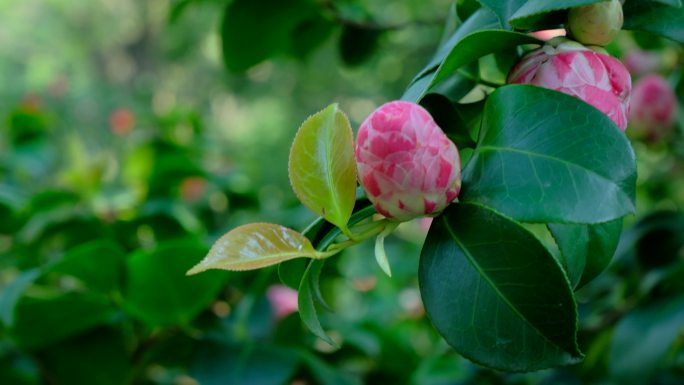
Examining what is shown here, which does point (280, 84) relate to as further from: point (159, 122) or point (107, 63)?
point (159, 122)

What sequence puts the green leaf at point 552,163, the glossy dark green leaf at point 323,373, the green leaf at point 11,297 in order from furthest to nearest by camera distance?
1. the glossy dark green leaf at point 323,373
2. the green leaf at point 11,297
3. the green leaf at point 552,163

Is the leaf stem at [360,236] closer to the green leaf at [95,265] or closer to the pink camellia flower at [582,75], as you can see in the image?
the pink camellia flower at [582,75]

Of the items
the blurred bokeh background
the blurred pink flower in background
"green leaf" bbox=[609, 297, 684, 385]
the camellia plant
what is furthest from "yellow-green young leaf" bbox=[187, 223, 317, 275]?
the blurred pink flower in background

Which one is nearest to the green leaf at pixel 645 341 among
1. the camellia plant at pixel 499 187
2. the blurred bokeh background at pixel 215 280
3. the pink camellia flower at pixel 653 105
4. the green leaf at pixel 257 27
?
the blurred bokeh background at pixel 215 280

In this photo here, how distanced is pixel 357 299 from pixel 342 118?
130 cm

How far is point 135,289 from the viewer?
0.81m

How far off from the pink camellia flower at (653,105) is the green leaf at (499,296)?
71 cm

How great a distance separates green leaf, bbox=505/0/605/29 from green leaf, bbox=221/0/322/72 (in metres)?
0.53

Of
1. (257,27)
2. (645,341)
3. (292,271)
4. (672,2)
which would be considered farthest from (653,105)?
(292,271)

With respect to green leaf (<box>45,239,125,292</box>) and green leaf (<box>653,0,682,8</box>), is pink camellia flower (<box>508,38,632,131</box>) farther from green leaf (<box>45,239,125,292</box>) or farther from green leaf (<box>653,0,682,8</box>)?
green leaf (<box>45,239,125,292</box>)

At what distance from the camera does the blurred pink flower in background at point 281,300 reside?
1025mm

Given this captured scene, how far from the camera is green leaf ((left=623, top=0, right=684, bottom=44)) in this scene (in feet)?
1.30

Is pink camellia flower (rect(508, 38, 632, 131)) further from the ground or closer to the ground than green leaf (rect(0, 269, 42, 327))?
further from the ground

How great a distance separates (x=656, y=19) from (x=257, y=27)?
1.84 ft
